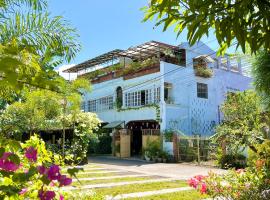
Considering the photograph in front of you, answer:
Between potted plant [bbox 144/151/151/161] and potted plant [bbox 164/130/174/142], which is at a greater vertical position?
potted plant [bbox 164/130/174/142]

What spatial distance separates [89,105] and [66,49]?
27.9 metres

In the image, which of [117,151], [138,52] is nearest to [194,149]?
[117,151]

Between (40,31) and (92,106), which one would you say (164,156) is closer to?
(92,106)

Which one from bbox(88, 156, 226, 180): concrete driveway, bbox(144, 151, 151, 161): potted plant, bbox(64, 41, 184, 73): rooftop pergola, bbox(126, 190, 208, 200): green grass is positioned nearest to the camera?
bbox(126, 190, 208, 200): green grass

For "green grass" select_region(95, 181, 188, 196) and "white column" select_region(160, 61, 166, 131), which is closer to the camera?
"green grass" select_region(95, 181, 188, 196)

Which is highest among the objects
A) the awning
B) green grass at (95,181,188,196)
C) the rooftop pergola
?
the rooftop pergola

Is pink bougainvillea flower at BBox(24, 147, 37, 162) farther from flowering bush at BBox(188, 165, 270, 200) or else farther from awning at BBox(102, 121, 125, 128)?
awning at BBox(102, 121, 125, 128)

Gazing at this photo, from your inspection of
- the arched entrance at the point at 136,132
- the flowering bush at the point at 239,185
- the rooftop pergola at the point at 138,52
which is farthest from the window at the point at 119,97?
the flowering bush at the point at 239,185

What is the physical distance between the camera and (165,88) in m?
24.9

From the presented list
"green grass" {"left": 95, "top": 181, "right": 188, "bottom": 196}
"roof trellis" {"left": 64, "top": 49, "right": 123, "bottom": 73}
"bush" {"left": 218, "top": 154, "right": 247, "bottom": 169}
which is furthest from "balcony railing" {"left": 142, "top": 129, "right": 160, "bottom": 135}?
"green grass" {"left": 95, "top": 181, "right": 188, "bottom": 196}

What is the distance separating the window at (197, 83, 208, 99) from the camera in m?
26.7

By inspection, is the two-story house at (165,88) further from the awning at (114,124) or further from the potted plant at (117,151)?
the potted plant at (117,151)

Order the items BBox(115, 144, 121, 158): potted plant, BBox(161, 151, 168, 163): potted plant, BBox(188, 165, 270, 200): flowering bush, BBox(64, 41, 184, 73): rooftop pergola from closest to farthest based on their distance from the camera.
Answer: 1. BBox(188, 165, 270, 200): flowering bush
2. BBox(161, 151, 168, 163): potted plant
3. BBox(64, 41, 184, 73): rooftop pergola
4. BBox(115, 144, 121, 158): potted plant

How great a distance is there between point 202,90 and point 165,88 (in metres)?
3.32
